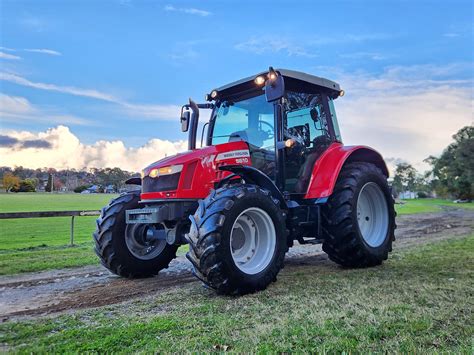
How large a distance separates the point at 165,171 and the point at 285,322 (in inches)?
99.2

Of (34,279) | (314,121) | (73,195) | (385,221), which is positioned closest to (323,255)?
(385,221)

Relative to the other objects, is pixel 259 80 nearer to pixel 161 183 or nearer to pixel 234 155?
pixel 234 155

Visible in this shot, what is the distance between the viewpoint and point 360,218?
6480 mm

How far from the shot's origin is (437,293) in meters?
4.15

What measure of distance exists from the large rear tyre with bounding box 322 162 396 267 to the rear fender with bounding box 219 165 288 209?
33.3 inches

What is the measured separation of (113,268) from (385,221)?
14.0 feet

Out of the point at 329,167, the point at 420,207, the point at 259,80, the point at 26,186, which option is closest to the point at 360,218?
the point at 329,167

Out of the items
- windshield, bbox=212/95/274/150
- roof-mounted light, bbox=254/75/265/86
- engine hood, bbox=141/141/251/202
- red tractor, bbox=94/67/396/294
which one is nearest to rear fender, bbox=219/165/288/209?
red tractor, bbox=94/67/396/294

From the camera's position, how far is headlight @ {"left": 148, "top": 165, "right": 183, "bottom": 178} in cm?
499

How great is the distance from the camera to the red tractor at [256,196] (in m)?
4.41

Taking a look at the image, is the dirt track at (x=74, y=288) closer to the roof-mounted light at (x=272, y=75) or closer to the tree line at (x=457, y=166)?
the roof-mounted light at (x=272, y=75)

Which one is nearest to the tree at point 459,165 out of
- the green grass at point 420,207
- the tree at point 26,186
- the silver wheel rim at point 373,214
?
the green grass at point 420,207

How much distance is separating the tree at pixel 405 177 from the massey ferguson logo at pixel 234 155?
371 ft

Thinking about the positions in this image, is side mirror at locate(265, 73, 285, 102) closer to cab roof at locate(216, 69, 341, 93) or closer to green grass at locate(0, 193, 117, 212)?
cab roof at locate(216, 69, 341, 93)
